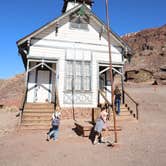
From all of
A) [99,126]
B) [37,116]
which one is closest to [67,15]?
[37,116]

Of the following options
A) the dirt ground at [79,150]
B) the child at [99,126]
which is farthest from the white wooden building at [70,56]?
the child at [99,126]

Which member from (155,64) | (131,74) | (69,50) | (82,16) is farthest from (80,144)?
(155,64)

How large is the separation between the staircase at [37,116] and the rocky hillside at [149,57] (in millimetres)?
26777

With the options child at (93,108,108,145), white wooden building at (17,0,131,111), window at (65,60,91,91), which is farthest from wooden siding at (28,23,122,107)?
child at (93,108,108,145)

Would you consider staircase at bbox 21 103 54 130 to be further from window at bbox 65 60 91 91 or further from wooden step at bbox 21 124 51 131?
window at bbox 65 60 91 91

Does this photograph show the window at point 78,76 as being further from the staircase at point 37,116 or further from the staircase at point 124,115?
the staircase at point 124,115

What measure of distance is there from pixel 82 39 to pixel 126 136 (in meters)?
8.66

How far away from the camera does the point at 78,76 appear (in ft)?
48.6

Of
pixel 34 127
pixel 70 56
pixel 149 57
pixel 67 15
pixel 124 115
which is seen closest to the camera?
pixel 34 127

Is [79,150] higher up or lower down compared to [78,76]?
lower down

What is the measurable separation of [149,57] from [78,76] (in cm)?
6142

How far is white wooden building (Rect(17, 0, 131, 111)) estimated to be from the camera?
14258mm

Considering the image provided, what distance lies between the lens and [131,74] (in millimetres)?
44812

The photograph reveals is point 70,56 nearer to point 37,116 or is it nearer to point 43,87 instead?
point 43,87
